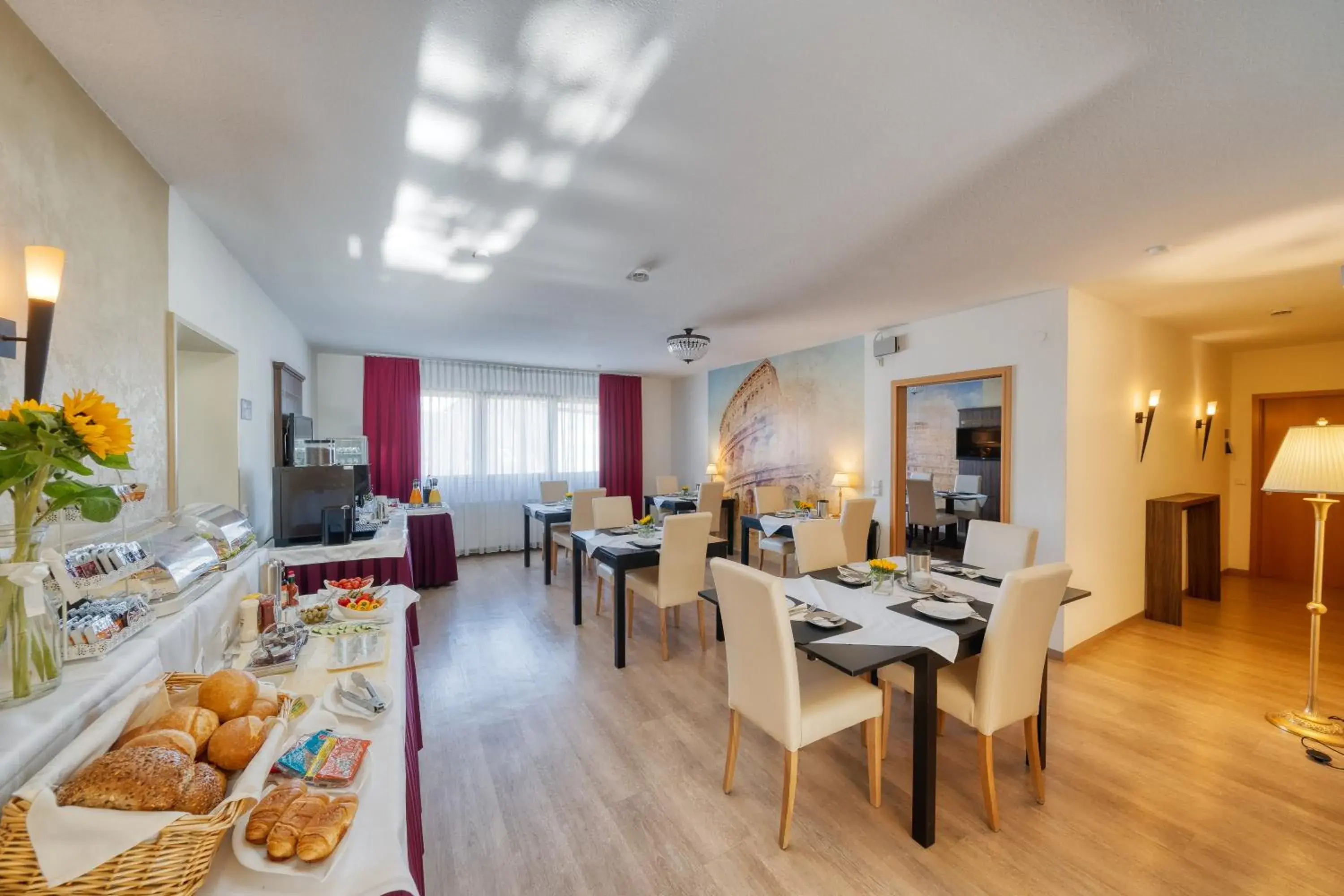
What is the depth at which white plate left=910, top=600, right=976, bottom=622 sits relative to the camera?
2.02m

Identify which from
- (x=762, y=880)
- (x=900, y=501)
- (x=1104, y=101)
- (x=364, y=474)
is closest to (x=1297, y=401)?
(x=900, y=501)

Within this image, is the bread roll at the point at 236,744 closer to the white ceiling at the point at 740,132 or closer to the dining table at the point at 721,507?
the white ceiling at the point at 740,132

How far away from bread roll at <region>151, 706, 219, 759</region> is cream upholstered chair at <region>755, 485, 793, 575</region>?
4.37m

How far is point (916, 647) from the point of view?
1812 millimetres

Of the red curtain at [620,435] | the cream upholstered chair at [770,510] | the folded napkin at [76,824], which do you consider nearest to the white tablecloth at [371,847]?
the folded napkin at [76,824]

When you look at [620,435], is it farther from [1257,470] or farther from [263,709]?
[1257,470]

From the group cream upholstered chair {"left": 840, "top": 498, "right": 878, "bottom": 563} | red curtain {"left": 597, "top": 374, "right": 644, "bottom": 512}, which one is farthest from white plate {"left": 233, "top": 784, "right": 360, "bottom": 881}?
red curtain {"left": 597, "top": 374, "right": 644, "bottom": 512}

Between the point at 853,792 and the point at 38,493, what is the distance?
8.45 feet

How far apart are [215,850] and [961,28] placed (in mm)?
2243

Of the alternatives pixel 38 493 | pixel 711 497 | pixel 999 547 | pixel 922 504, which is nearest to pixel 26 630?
pixel 38 493

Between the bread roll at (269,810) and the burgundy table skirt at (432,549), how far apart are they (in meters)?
4.36

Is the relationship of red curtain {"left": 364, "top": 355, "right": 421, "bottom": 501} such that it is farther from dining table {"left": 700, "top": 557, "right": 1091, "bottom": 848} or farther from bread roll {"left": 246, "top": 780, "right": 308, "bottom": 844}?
bread roll {"left": 246, "top": 780, "right": 308, "bottom": 844}

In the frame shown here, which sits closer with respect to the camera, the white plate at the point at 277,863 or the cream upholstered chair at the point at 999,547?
the white plate at the point at 277,863

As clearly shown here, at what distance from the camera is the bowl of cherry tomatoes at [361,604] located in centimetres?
172
